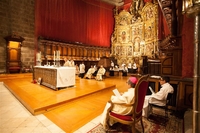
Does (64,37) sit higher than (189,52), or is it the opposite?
(64,37)

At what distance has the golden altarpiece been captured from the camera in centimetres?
1251

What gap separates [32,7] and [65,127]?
38.9ft

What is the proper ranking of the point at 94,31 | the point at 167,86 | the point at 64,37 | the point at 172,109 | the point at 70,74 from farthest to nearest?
the point at 94,31 → the point at 64,37 → the point at 70,74 → the point at 172,109 → the point at 167,86

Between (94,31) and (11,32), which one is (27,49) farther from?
(94,31)

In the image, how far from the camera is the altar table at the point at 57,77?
16.0ft

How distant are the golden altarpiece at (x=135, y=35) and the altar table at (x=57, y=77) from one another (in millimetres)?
9175

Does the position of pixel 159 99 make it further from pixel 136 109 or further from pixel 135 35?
pixel 135 35

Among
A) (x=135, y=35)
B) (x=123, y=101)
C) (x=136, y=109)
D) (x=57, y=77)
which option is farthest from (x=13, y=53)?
(x=135, y=35)

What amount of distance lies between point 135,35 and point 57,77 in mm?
12662

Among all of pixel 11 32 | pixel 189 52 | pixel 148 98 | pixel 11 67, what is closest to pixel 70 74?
pixel 148 98

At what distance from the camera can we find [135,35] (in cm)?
1474

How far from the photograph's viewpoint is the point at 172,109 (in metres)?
3.84

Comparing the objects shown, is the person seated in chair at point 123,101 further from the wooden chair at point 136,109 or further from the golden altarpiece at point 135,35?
the golden altarpiece at point 135,35

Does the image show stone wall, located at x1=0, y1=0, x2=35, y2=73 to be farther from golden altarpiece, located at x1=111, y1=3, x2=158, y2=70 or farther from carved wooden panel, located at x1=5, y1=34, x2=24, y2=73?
golden altarpiece, located at x1=111, y1=3, x2=158, y2=70
